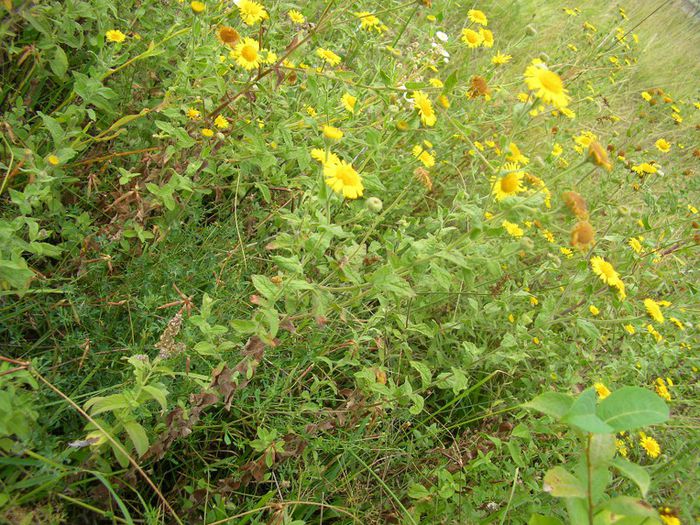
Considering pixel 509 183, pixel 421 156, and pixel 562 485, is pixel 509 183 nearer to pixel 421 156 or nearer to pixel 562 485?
pixel 421 156

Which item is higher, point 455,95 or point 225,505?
point 455,95

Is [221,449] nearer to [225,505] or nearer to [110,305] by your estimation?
[225,505]

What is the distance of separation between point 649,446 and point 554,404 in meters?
1.29

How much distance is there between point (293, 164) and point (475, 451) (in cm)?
134

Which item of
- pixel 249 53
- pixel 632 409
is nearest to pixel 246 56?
pixel 249 53

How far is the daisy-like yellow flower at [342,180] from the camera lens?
1402 mm

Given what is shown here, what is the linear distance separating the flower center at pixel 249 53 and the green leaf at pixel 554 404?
148 centimetres

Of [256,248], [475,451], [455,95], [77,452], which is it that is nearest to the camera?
[77,452]

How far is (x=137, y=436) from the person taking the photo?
1.20m

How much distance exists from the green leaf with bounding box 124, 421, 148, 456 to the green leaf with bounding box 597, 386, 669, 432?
3.22ft

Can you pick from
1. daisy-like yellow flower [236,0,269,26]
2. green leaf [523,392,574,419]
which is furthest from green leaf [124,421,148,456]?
daisy-like yellow flower [236,0,269,26]

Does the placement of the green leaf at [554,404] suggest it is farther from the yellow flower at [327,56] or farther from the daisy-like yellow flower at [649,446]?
the yellow flower at [327,56]

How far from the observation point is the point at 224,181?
2285 millimetres

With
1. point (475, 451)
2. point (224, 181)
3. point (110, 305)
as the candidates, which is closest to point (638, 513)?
point (475, 451)
